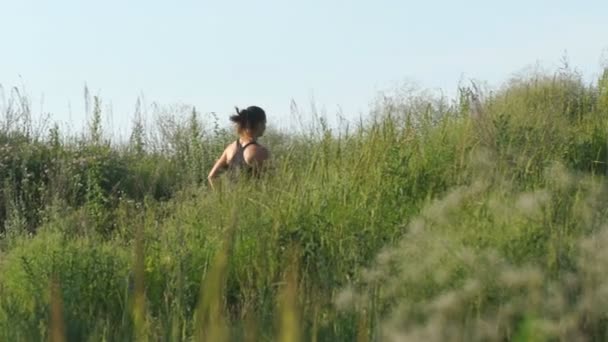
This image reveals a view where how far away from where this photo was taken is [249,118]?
8.55 m

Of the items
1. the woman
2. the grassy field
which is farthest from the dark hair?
the grassy field

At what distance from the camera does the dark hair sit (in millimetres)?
8562

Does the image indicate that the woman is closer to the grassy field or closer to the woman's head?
the woman's head

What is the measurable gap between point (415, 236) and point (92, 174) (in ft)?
11.4

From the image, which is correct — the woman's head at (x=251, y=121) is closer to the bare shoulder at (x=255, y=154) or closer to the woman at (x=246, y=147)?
the woman at (x=246, y=147)

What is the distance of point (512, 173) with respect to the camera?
21.7ft

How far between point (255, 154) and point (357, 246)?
9.11ft

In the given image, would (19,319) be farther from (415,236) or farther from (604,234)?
(604,234)

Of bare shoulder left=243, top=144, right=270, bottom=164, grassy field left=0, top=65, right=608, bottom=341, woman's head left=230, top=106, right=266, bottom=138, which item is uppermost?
woman's head left=230, top=106, right=266, bottom=138

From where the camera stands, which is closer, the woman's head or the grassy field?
the grassy field

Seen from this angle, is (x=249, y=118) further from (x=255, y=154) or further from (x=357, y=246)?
(x=357, y=246)

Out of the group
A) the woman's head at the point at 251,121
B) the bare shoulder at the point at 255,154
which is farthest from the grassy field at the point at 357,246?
the woman's head at the point at 251,121

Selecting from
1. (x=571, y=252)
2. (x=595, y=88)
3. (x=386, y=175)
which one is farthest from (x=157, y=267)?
(x=595, y=88)

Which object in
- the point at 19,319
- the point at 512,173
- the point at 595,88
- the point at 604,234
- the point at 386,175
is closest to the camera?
the point at 604,234
